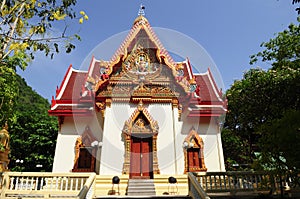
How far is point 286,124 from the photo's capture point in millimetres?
5957

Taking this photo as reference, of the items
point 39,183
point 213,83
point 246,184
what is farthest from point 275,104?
point 39,183

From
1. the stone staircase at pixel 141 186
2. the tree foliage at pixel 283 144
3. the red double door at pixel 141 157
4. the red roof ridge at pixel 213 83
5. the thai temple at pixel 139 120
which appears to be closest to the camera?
the tree foliage at pixel 283 144

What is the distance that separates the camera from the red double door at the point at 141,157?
33.7ft

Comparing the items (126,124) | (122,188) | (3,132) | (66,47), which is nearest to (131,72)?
(126,124)

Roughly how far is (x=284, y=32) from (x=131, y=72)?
30.8ft

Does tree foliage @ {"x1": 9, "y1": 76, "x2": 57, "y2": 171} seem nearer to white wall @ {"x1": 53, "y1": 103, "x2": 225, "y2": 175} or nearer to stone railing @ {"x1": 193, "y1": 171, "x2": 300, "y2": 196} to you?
white wall @ {"x1": 53, "y1": 103, "x2": 225, "y2": 175}

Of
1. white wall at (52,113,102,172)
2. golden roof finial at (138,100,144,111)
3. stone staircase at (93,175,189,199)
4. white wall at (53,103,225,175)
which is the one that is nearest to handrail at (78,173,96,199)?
stone staircase at (93,175,189,199)

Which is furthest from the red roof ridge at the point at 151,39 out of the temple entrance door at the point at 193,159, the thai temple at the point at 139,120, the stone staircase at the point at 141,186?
the stone staircase at the point at 141,186

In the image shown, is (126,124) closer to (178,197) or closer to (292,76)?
(178,197)

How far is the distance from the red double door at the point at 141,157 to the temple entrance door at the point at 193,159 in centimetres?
194

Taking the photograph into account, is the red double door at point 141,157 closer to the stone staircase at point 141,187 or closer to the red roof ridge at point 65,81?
the stone staircase at point 141,187

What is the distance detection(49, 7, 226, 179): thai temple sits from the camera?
Result: 10.4 metres

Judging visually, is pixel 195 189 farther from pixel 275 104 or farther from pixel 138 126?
A: pixel 275 104

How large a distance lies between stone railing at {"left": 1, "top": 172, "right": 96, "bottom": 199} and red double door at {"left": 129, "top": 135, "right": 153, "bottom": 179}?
2.78 metres
